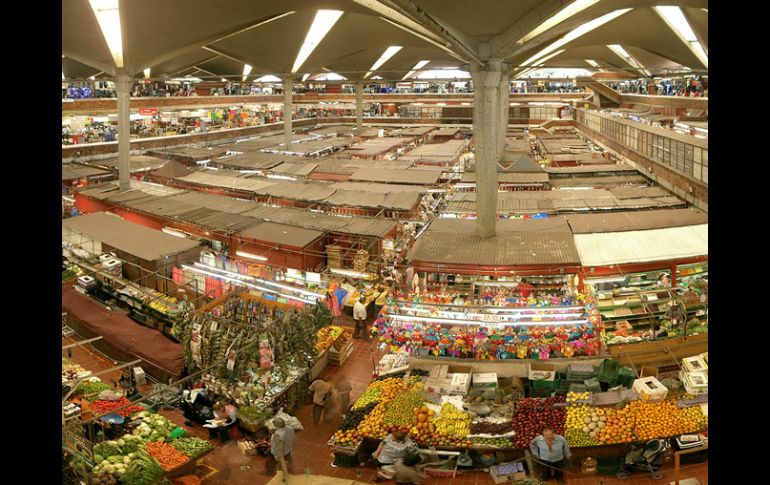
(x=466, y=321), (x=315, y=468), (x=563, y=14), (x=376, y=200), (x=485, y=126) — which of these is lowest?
(x=315, y=468)

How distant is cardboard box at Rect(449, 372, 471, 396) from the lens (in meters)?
7.96

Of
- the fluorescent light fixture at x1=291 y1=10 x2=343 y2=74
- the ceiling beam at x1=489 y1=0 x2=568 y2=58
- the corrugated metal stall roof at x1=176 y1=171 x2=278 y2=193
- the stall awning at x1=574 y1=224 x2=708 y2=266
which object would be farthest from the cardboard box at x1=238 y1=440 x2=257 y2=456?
the fluorescent light fixture at x1=291 y1=10 x2=343 y2=74

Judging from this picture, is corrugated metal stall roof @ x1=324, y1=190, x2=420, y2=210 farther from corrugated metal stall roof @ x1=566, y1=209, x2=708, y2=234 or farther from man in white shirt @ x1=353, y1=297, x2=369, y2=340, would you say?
man in white shirt @ x1=353, y1=297, x2=369, y2=340

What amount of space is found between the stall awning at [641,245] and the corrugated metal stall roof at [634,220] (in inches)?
12.4

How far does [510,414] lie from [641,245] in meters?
5.50

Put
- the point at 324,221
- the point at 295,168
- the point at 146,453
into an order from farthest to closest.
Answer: the point at 295,168, the point at 324,221, the point at 146,453

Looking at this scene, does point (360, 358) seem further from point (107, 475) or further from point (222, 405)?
point (107, 475)

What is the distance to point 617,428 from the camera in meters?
6.94

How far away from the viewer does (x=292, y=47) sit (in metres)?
24.6

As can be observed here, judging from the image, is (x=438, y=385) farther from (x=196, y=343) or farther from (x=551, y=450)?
(x=196, y=343)

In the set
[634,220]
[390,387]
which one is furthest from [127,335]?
[634,220]

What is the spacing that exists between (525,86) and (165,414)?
44.9 m

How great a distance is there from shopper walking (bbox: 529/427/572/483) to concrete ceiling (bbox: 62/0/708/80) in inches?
271
